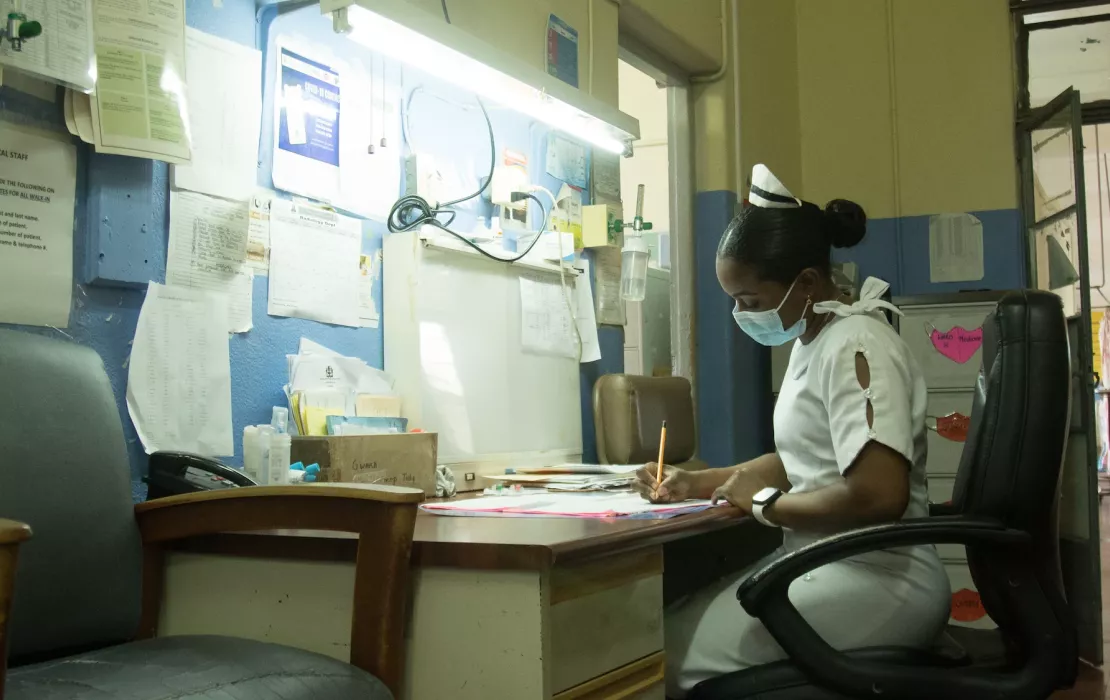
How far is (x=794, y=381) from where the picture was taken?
1760mm

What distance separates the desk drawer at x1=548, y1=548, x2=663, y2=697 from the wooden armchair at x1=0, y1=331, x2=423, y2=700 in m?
0.21

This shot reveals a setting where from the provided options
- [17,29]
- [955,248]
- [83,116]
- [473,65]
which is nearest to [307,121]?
[473,65]

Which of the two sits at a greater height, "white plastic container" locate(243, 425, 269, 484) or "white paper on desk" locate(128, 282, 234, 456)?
"white paper on desk" locate(128, 282, 234, 456)

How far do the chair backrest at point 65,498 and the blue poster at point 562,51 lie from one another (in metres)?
1.48

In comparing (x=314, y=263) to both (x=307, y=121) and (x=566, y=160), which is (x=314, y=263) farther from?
(x=566, y=160)

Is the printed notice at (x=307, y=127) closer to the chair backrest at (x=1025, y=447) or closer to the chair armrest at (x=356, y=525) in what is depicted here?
the chair armrest at (x=356, y=525)

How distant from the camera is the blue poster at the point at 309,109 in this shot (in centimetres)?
191

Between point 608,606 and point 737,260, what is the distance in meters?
0.74

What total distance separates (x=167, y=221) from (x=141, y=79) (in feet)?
0.79

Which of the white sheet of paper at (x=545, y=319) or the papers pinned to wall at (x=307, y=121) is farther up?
the papers pinned to wall at (x=307, y=121)

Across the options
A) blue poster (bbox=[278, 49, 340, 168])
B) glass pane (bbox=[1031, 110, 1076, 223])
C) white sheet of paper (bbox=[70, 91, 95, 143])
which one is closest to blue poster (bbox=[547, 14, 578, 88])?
blue poster (bbox=[278, 49, 340, 168])

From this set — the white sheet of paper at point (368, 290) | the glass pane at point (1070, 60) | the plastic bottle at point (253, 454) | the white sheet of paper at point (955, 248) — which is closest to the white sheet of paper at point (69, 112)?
the plastic bottle at point (253, 454)

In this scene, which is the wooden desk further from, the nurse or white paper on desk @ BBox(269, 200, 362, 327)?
white paper on desk @ BBox(269, 200, 362, 327)

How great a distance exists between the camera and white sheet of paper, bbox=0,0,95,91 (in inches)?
55.1
